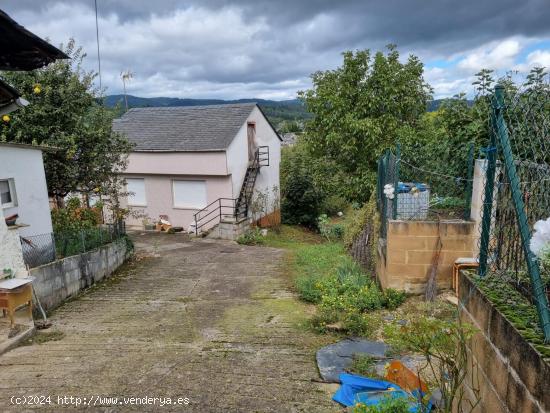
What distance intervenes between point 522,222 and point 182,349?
4719mm

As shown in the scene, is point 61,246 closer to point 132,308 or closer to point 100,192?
point 132,308

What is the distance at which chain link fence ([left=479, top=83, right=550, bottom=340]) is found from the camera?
7.61ft

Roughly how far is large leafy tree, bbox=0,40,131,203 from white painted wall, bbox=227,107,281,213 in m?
6.30

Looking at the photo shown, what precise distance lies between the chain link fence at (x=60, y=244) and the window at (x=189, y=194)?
22.8ft

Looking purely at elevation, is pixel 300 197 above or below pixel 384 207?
below

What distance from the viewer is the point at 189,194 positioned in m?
18.0

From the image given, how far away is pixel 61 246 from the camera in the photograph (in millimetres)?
8578

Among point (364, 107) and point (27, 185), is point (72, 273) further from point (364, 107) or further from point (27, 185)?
point (364, 107)

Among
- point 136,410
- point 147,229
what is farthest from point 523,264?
point 147,229

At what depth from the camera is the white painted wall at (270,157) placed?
685 inches

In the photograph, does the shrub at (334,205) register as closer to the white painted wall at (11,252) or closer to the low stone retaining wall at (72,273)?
the low stone retaining wall at (72,273)

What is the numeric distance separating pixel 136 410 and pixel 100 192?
29.2 feet

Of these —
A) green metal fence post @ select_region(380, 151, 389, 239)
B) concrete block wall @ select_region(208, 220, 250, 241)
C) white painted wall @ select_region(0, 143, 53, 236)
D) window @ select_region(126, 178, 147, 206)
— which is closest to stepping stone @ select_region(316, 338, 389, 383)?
green metal fence post @ select_region(380, 151, 389, 239)

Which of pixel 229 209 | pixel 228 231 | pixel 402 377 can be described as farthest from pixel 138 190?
pixel 402 377
